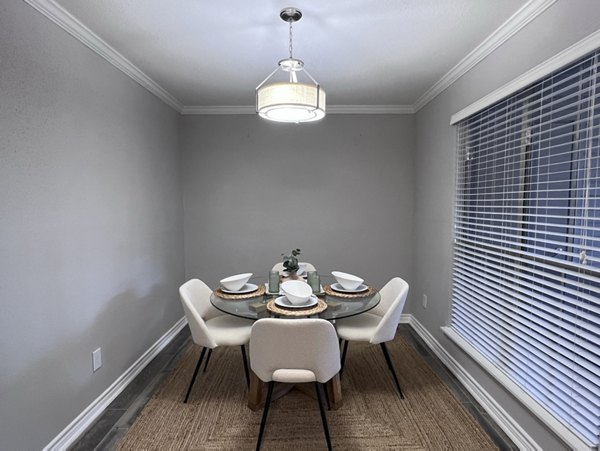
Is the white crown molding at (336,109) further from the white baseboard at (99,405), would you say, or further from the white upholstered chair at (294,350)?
the white upholstered chair at (294,350)

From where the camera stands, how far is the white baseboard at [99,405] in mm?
1756

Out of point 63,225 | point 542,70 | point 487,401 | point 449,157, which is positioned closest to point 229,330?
point 63,225

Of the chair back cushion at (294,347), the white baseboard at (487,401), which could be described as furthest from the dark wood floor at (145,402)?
the chair back cushion at (294,347)

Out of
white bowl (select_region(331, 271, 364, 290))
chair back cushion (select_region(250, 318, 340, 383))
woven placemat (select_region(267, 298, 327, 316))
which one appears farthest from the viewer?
white bowl (select_region(331, 271, 364, 290))

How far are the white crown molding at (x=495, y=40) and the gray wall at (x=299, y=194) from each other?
0.92 meters

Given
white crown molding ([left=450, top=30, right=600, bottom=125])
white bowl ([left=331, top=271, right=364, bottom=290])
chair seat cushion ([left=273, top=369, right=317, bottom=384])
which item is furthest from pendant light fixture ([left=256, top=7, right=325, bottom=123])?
chair seat cushion ([left=273, top=369, right=317, bottom=384])

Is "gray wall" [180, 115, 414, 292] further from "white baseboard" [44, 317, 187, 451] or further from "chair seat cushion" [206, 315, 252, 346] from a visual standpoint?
"chair seat cushion" [206, 315, 252, 346]

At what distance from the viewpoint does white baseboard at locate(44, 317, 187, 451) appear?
1.76 m

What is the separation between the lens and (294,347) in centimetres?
166

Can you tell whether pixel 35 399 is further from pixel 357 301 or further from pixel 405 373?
pixel 405 373

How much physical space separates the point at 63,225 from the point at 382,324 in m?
2.03

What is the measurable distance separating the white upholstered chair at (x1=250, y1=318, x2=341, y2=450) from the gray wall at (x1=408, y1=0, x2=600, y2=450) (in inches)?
44.9

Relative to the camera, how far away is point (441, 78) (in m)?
2.77

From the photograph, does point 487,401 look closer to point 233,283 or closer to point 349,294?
point 349,294
